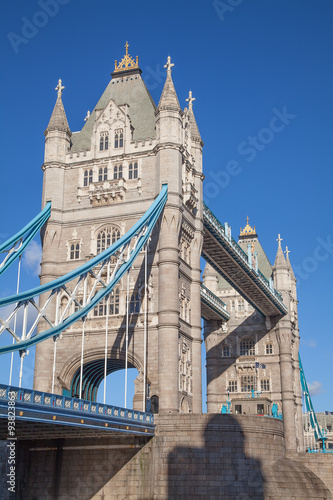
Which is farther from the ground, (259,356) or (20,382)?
(259,356)

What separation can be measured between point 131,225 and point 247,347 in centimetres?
3461

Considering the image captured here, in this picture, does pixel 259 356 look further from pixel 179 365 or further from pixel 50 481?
pixel 50 481

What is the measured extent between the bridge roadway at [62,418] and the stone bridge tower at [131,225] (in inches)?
227

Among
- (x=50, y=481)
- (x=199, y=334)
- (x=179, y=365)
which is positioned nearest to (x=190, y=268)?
(x=199, y=334)

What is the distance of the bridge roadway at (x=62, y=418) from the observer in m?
23.3

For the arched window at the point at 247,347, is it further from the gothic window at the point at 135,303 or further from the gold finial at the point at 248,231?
the gothic window at the point at 135,303

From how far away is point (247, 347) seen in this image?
237 ft

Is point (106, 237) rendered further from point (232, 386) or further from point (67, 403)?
point (232, 386)

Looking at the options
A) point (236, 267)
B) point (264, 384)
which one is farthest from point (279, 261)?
point (236, 267)

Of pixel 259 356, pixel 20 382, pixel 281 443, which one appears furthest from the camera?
pixel 259 356

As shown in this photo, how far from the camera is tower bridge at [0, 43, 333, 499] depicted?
32062 mm

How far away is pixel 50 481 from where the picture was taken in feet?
110

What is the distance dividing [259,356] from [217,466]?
3895cm

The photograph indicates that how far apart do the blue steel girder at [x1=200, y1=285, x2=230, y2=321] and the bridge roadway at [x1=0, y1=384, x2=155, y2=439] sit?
2955 cm
